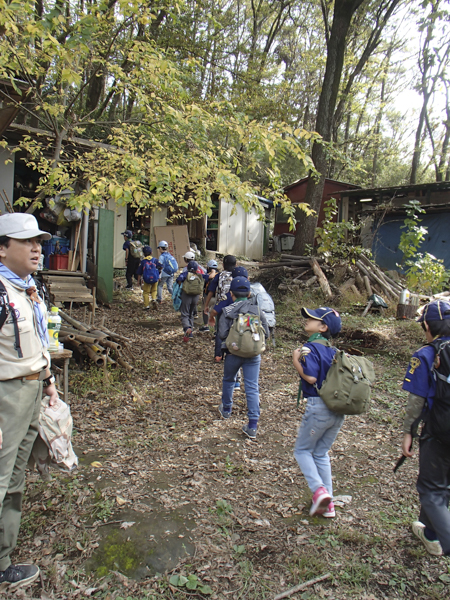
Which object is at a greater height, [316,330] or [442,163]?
[442,163]

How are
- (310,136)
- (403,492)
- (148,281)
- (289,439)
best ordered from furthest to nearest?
1. (148,281)
2. (310,136)
3. (289,439)
4. (403,492)

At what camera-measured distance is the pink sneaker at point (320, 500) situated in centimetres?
314

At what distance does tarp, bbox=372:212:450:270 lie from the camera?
51.2 feet

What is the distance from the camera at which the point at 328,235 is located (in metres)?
13.3

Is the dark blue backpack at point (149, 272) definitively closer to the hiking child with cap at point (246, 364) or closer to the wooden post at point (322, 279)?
the wooden post at point (322, 279)

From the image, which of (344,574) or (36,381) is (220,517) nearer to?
(344,574)

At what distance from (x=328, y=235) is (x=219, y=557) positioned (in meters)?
11.7

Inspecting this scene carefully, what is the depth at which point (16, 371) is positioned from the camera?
228 cm

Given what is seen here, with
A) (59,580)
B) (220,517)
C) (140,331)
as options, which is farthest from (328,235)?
(59,580)

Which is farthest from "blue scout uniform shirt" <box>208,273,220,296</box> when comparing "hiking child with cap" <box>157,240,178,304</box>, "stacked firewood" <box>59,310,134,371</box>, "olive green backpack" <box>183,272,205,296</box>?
"hiking child with cap" <box>157,240,178,304</box>

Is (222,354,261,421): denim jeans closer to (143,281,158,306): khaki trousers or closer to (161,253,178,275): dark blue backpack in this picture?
(143,281,158,306): khaki trousers

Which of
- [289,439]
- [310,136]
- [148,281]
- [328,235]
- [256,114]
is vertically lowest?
[289,439]

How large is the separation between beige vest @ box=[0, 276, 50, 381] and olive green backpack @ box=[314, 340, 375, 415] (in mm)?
1994

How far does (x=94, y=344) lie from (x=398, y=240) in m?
14.7
